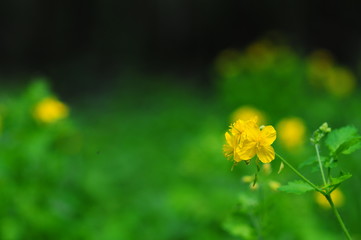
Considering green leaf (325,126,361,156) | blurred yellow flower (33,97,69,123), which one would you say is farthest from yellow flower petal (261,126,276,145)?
blurred yellow flower (33,97,69,123)

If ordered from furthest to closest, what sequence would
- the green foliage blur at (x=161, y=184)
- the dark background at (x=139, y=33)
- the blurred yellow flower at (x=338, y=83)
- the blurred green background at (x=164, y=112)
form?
the dark background at (x=139, y=33) → the blurred yellow flower at (x=338, y=83) → the blurred green background at (x=164, y=112) → the green foliage blur at (x=161, y=184)

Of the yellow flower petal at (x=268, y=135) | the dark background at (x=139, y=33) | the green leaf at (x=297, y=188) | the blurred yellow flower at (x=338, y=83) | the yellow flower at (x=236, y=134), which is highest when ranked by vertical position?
the dark background at (x=139, y=33)

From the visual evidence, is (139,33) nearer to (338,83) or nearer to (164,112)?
(164,112)

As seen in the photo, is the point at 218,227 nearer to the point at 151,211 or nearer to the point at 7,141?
the point at 151,211

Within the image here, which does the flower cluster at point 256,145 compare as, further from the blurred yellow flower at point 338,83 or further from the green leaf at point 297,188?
the blurred yellow flower at point 338,83

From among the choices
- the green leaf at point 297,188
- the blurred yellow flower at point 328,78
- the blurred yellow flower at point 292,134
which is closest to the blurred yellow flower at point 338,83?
the blurred yellow flower at point 328,78

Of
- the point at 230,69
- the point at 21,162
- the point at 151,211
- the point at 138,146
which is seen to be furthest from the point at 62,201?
the point at 230,69

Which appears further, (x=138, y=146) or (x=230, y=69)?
(x=230, y=69)

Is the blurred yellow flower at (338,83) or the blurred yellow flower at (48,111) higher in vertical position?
the blurred yellow flower at (338,83)
